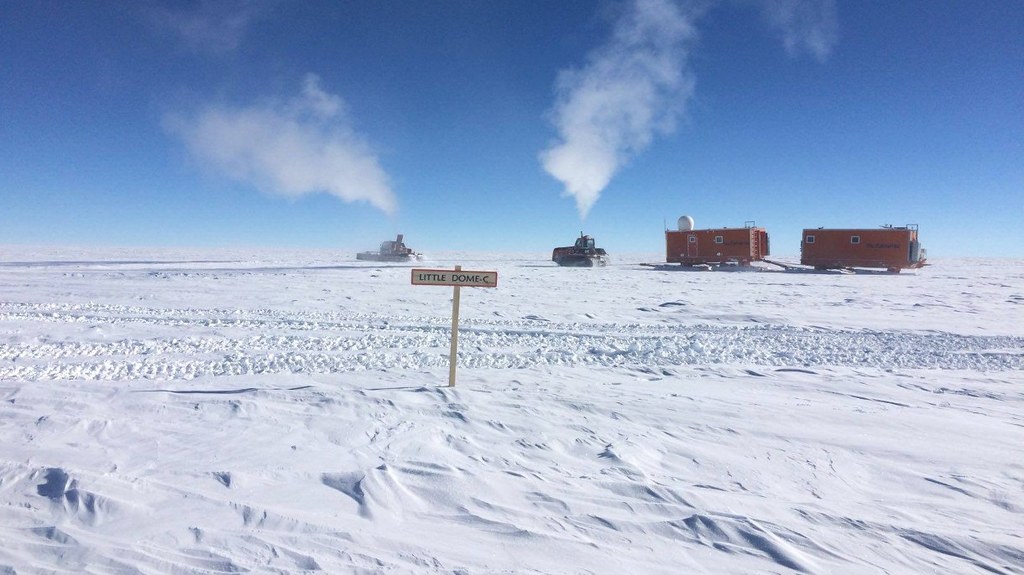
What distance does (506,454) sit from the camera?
3766 millimetres

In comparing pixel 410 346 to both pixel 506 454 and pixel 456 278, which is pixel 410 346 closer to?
pixel 456 278

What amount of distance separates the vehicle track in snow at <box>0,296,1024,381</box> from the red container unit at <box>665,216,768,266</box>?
20221 millimetres

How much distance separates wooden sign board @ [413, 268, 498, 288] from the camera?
5.59 meters

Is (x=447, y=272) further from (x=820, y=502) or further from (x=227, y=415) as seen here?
(x=820, y=502)

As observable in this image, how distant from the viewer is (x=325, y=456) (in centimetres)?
366

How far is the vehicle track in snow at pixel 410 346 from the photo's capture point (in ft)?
20.9

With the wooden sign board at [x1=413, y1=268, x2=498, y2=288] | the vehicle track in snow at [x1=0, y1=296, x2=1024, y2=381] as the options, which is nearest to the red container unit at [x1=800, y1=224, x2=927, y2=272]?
the vehicle track in snow at [x1=0, y1=296, x2=1024, y2=381]

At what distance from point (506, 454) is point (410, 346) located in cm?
429

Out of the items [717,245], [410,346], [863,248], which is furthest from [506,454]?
[863,248]

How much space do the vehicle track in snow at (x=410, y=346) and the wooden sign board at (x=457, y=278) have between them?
4.50ft

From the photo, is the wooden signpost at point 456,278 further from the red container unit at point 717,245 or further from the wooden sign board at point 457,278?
the red container unit at point 717,245

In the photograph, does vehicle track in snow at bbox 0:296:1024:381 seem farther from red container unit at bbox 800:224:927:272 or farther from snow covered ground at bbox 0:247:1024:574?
red container unit at bbox 800:224:927:272

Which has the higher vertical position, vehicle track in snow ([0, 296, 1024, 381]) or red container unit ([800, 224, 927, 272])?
red container unit ([800, 224, 927, 272])

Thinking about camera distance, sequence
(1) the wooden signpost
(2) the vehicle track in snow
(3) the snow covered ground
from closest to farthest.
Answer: (3) the snow covered ground < (1) the wooden signpost < (2) the vehicle track in snow
